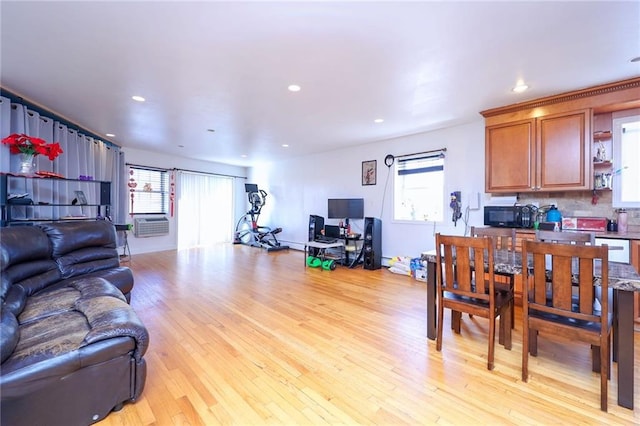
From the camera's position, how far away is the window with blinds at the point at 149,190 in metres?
6.33

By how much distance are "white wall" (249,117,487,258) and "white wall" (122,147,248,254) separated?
0.88m

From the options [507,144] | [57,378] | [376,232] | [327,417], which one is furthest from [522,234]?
[57,378]

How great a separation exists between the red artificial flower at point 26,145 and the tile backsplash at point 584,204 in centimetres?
580

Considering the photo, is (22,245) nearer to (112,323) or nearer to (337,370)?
(112,323)

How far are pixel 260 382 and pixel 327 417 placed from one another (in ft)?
1.73

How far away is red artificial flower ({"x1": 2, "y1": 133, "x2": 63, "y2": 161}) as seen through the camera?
275 cm

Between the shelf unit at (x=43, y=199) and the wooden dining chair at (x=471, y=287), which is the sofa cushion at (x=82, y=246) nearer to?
the shelf unit at (x=43, y=199)

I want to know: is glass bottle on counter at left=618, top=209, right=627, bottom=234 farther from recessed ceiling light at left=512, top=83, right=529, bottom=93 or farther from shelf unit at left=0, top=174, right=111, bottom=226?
shelf unit at left=0, top=174, right=111, bottom=226

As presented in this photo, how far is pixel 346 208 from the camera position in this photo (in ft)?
18.0

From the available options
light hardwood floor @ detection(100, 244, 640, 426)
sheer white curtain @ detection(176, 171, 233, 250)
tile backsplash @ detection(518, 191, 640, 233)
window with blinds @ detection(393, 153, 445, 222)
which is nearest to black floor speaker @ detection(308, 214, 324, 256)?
window with blinds @ detection(393, 153, 445, 222)

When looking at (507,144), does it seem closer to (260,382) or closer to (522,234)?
(522,234)

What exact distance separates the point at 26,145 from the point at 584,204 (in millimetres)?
6251

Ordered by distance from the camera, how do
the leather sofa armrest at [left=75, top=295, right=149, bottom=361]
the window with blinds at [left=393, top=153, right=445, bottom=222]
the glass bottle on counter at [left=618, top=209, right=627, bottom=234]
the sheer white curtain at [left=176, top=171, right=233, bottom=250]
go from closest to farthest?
the leather sofa armrest at [left=75, top=295, right=149, bottom=361]
the glass bottle on counter at [left=618, top=209, right=627, bottom=234]
the window with blinds at [left=393, top=153, right=445, bottom=222]
the sheer white curtain at [left=176, top=171, right=233, bottom=250]

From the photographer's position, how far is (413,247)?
4.80m
